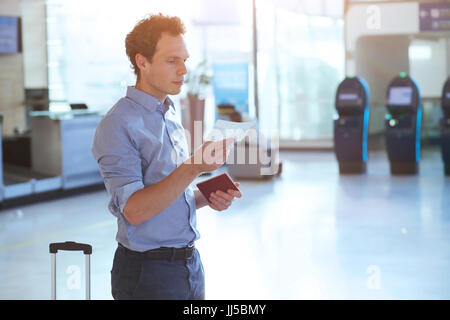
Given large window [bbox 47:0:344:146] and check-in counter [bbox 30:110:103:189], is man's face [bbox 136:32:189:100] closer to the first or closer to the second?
check-in counter [bbox 30:110:103:189]

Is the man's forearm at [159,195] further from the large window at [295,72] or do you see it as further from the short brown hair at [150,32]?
the large window at [295,72]

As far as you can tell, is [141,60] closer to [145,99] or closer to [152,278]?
[145,99]

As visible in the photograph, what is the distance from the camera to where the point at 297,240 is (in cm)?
638

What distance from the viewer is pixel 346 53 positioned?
13969 millimetres

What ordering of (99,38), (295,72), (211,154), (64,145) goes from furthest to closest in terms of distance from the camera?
(295,72) < (99,38) < (64,145) < (211,154)

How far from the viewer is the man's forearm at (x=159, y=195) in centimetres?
199

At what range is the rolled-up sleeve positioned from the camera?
2041mm

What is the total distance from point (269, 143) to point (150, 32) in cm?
852

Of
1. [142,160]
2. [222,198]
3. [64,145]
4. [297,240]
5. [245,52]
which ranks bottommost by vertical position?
[297,240]

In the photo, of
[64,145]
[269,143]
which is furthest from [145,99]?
[269,143]

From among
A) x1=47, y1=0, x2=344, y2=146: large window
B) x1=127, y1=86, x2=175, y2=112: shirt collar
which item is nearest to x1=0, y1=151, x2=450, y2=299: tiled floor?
x1=127, y1=86, x2=175, y2=112: shirt collar

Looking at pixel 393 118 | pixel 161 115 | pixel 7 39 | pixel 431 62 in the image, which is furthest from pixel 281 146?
pixel 161 115

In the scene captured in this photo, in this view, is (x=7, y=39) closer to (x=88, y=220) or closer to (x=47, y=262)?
(x=88, y=220)

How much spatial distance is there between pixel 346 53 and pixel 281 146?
2386mm
